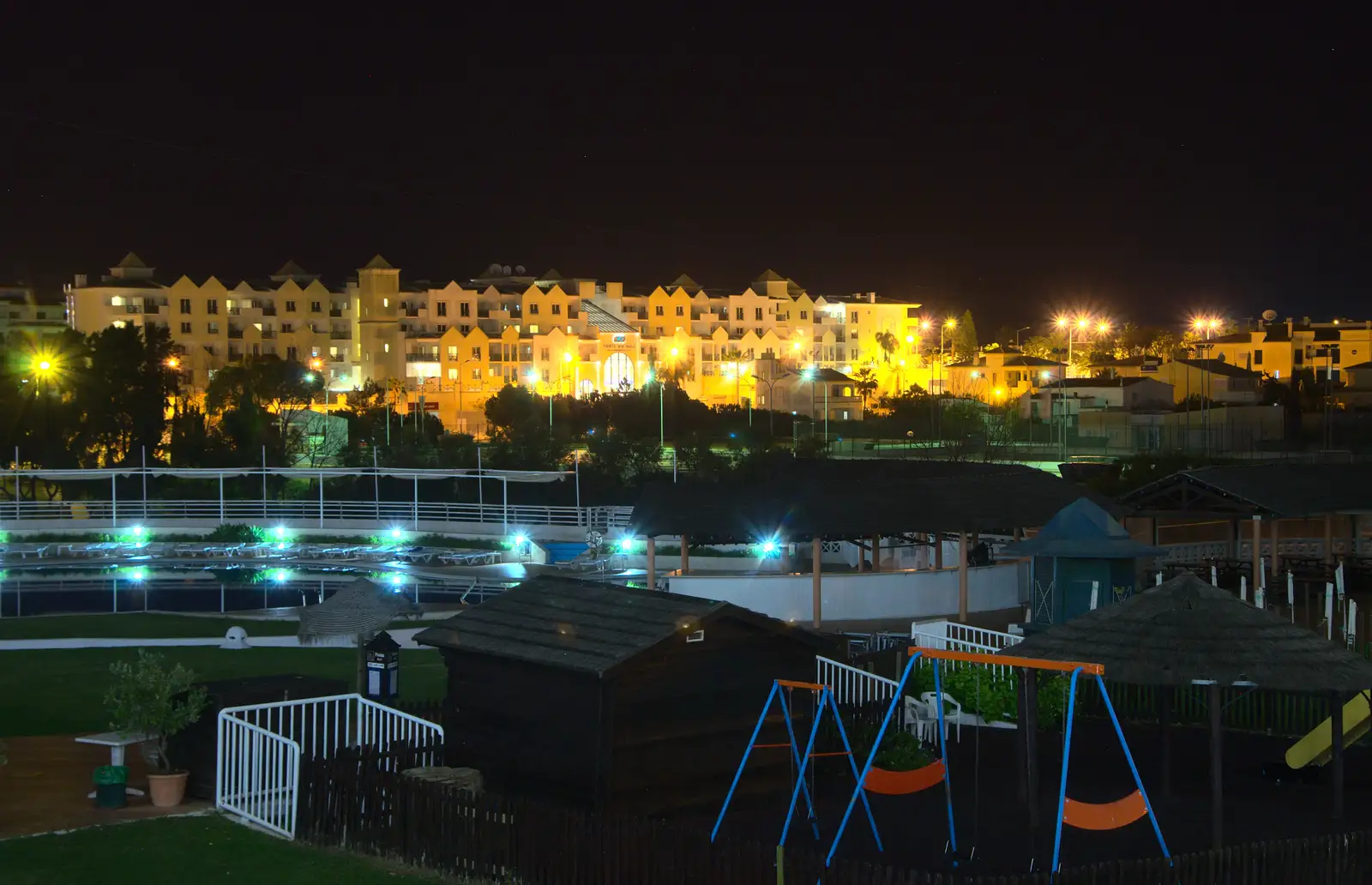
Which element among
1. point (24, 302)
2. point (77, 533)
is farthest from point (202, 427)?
point (24, 302)

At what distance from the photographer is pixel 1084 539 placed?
2659cm

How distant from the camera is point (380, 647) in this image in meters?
18.3

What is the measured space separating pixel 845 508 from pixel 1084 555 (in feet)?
14.6

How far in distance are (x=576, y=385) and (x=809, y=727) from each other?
11042cm

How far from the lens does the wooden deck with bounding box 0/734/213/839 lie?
14.0 m

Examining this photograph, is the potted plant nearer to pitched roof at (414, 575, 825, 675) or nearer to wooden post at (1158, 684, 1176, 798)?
pitched roof at (414, 575, 825, 675)

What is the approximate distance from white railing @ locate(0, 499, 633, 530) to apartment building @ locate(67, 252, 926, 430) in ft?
205

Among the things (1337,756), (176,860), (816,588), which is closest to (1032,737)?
(1337,756)

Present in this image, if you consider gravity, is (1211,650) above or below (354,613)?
above

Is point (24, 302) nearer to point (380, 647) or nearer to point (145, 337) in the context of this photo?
point (145, 337)

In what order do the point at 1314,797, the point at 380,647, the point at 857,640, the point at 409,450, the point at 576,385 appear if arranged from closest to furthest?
1. the point at 1314,797
2. the point at 380,647
3. the point at 857,640
4. the point at 409,450
5. the point at 576,385

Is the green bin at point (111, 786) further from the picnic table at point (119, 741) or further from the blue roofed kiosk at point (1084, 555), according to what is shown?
the blue roofed kiosk at point (1084, 555)

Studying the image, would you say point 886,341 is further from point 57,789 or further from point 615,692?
point 615,692

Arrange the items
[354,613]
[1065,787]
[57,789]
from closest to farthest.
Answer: [1065,787] → [57,789] → [354,613]
